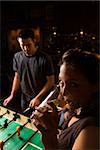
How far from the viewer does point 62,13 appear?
339 inches

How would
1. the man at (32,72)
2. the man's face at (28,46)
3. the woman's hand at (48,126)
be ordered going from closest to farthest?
the woman's hand at (48,126) < the man's face at (28,46) < the man at (32,72)

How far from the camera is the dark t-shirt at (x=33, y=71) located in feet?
11.1

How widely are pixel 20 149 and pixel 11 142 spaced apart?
148mm

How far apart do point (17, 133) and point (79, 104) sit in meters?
0.96

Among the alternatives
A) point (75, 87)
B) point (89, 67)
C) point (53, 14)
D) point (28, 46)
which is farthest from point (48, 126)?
point (53, 14)

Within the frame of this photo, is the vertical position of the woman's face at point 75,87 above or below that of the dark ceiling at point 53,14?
below

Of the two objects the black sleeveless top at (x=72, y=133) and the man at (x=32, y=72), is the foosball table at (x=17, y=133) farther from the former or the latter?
the man at (x=32, y=72)

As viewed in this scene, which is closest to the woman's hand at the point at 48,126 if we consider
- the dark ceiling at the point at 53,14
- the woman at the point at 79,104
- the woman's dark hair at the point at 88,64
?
the woman at the point at 79,104

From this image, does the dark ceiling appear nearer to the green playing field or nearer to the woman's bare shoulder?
the green playing field

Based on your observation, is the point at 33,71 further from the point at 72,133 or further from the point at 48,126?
the point at 72,133

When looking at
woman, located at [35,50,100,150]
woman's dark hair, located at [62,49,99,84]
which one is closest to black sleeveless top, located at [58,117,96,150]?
woman, located at [35,50,100,150]

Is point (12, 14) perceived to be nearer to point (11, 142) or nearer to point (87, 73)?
point (11, 142)

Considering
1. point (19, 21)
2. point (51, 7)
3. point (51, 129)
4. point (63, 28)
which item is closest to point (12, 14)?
point (19, 21)

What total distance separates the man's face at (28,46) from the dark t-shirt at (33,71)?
0.10m
